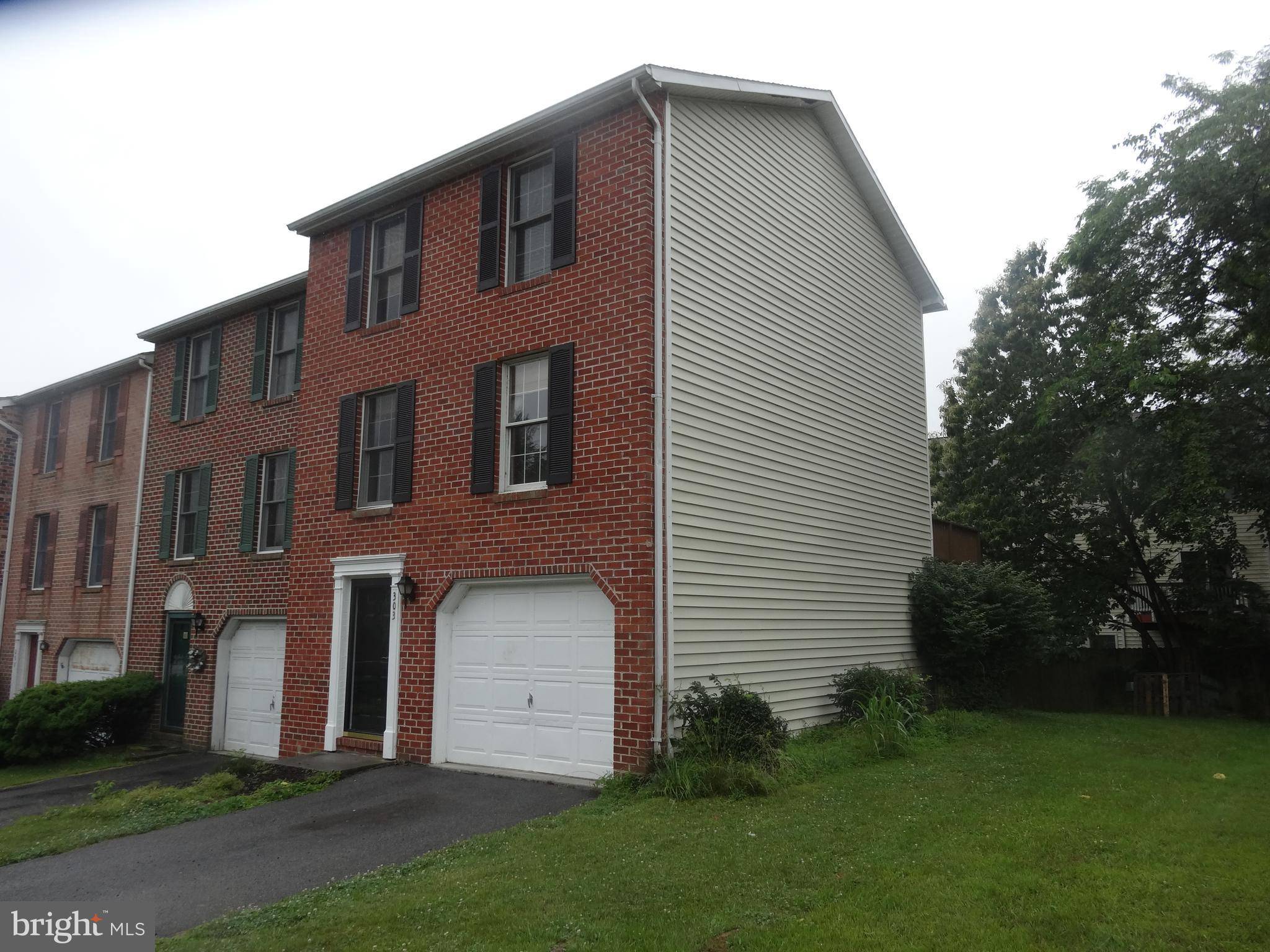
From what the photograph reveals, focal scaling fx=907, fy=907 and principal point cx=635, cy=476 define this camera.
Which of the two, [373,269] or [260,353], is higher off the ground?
[373,269]

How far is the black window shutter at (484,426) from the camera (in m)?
11.8

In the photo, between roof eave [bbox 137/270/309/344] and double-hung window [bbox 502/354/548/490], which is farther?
roof eave [bbox 137/270/309/344]

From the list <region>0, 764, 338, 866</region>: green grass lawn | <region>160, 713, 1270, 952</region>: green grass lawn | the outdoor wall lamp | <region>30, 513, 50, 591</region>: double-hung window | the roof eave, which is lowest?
<region>0, 764, 338, 866</region>: green grass lawn

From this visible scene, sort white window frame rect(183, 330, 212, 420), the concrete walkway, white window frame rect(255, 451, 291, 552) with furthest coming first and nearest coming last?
white window frame rect(183, 330, 212, 420)
white window frame rect(255, 451, 291, 552)
the concrete walkway

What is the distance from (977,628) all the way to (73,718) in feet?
53.3

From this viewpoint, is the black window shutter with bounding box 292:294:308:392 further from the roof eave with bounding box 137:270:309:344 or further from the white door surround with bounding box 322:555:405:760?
the white door surround with bounding box 322:555:405:760

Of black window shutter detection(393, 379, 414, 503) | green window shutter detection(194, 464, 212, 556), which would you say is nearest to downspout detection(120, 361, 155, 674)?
green window shutter detection(194, 464, 212, 556)

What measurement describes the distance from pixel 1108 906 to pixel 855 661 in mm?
8466

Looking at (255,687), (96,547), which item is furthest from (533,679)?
(96,547)

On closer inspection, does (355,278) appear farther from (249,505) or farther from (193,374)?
(193,374)

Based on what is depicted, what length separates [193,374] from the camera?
19.0m

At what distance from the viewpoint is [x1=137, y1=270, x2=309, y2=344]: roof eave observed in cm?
1662

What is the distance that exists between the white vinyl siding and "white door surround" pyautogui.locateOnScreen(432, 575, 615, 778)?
117 cm

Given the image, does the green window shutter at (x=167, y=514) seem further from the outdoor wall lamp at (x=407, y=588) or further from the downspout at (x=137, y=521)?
the outdoor wall lamp at (x=407, y=588)
